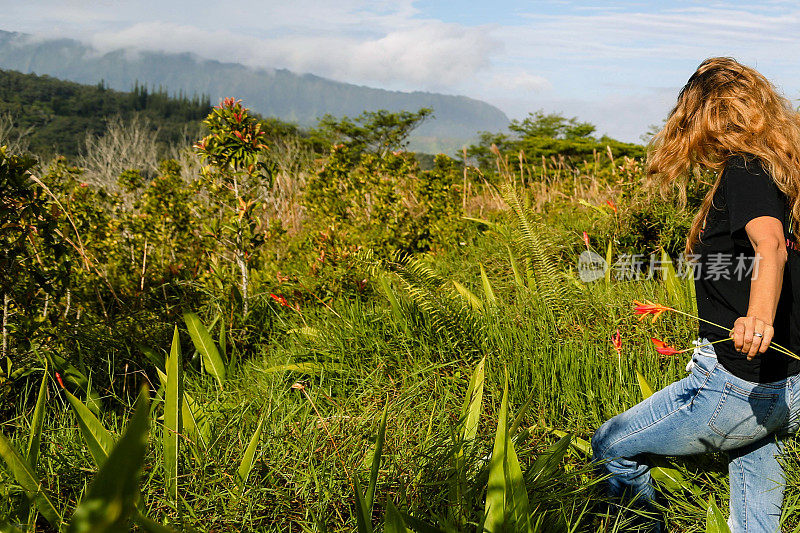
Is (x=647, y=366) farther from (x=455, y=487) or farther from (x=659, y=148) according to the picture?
(x=455, y=487)

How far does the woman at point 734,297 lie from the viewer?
1482 millimetres

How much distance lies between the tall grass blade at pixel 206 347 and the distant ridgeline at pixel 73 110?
3793cm

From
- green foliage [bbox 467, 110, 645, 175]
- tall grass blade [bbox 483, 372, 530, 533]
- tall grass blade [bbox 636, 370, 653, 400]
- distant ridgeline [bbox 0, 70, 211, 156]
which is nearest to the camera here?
tall grass blade [bbox 483, 372, 530, 533]

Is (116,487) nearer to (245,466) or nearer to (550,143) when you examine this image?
(245,466)

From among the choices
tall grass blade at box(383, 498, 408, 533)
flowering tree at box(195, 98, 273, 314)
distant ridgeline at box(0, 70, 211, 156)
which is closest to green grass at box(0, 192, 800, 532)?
tall grass blade at box(383, 498, 408, 533)

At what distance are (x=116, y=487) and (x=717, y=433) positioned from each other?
1.61 metres

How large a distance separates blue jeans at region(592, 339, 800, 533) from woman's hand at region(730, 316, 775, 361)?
336mm

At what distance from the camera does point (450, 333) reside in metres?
2.55

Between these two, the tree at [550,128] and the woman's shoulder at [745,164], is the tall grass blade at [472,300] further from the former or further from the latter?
the tree at [550,128]

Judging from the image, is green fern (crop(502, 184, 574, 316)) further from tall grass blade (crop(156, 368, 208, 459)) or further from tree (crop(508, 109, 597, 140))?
tree (crop(508, 109, 597, 140))

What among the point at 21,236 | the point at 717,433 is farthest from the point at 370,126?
the point at 717,433

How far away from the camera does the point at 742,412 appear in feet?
5.02

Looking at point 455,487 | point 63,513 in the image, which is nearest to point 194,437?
point 63,513

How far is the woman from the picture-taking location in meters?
1.48
